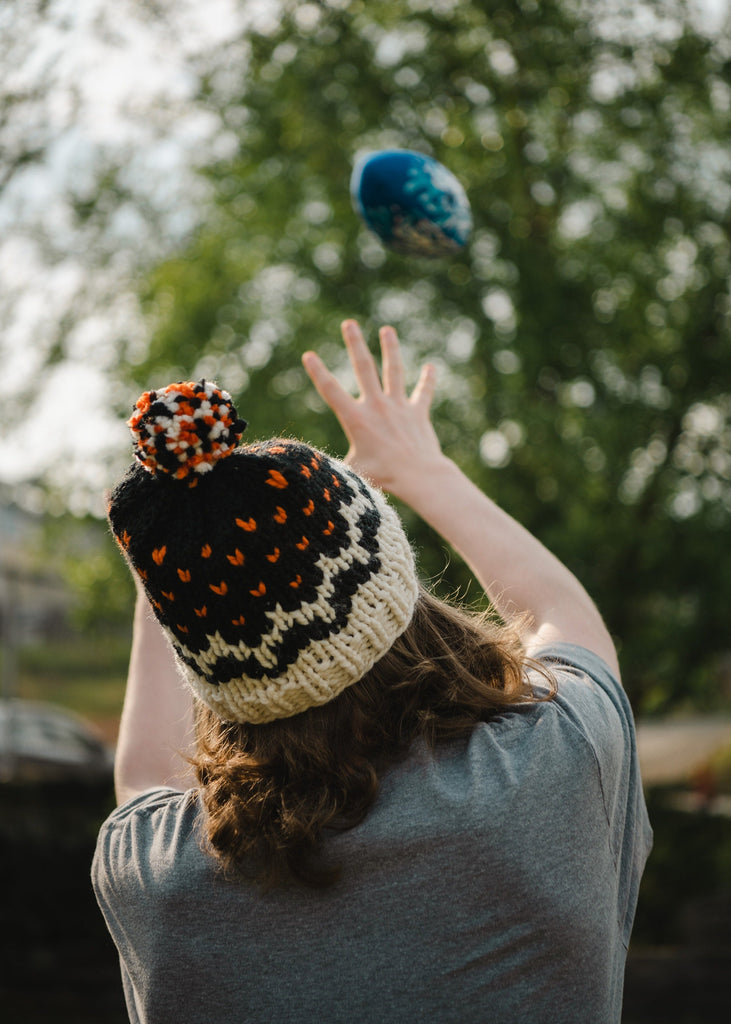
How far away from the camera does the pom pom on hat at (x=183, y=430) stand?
1.13 m

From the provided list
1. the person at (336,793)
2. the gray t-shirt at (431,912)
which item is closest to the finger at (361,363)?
the person at (336,793)

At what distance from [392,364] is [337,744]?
878mm

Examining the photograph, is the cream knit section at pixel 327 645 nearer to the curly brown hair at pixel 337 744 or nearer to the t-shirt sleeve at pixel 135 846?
the curly brown hair at pixel 337 744

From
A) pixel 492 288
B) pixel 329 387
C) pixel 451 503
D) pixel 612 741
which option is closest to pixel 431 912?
pixel 612 741

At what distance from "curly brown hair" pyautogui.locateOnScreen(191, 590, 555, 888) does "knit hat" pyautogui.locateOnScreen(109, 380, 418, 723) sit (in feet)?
0.16

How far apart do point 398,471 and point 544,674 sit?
557 mm

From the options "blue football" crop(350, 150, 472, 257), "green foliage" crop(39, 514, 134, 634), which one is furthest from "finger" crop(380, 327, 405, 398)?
"green foliage" crop(39, 514, 134, 634)

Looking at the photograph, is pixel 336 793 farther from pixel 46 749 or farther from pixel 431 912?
Answer: pixel 46 749

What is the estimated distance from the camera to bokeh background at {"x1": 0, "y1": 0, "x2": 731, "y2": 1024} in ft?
20.3

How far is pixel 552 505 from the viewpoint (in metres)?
6.60

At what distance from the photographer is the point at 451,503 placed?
162cm

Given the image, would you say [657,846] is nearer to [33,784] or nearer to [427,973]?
[33,784]

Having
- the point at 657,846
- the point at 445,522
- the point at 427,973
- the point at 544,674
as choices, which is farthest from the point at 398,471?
the point at 657,846

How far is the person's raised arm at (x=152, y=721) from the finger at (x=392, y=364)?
2.15 ft
